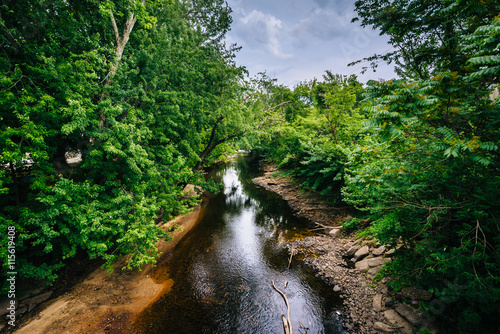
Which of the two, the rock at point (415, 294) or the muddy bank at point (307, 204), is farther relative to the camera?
the muddy bank at point (307, 204)

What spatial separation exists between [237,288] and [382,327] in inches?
207

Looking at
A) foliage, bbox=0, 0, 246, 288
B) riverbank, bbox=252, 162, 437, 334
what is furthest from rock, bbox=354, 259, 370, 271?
foliage, bbox=0, 0, 246, 288

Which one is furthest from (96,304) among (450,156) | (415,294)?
(450,156)

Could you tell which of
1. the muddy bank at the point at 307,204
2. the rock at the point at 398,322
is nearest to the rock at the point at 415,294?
the rock at the point at 398,322

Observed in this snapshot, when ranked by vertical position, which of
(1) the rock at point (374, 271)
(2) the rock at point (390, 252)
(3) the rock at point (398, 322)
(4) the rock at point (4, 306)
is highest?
(2) the rock at point (390, 252)

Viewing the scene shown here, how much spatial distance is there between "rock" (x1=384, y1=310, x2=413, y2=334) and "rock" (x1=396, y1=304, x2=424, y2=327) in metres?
0.13

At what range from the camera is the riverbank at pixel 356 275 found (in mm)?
5695

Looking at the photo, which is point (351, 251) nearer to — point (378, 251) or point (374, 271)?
point (378, 251)

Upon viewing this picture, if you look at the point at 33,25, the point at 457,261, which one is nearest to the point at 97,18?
the point at 33,25

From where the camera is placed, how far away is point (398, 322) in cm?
555

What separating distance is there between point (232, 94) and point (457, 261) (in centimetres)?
1378

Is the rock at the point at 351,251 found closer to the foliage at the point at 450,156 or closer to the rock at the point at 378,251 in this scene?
the rock at the point at 378,251

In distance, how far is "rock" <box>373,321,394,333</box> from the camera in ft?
17.9

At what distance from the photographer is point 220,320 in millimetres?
6547
